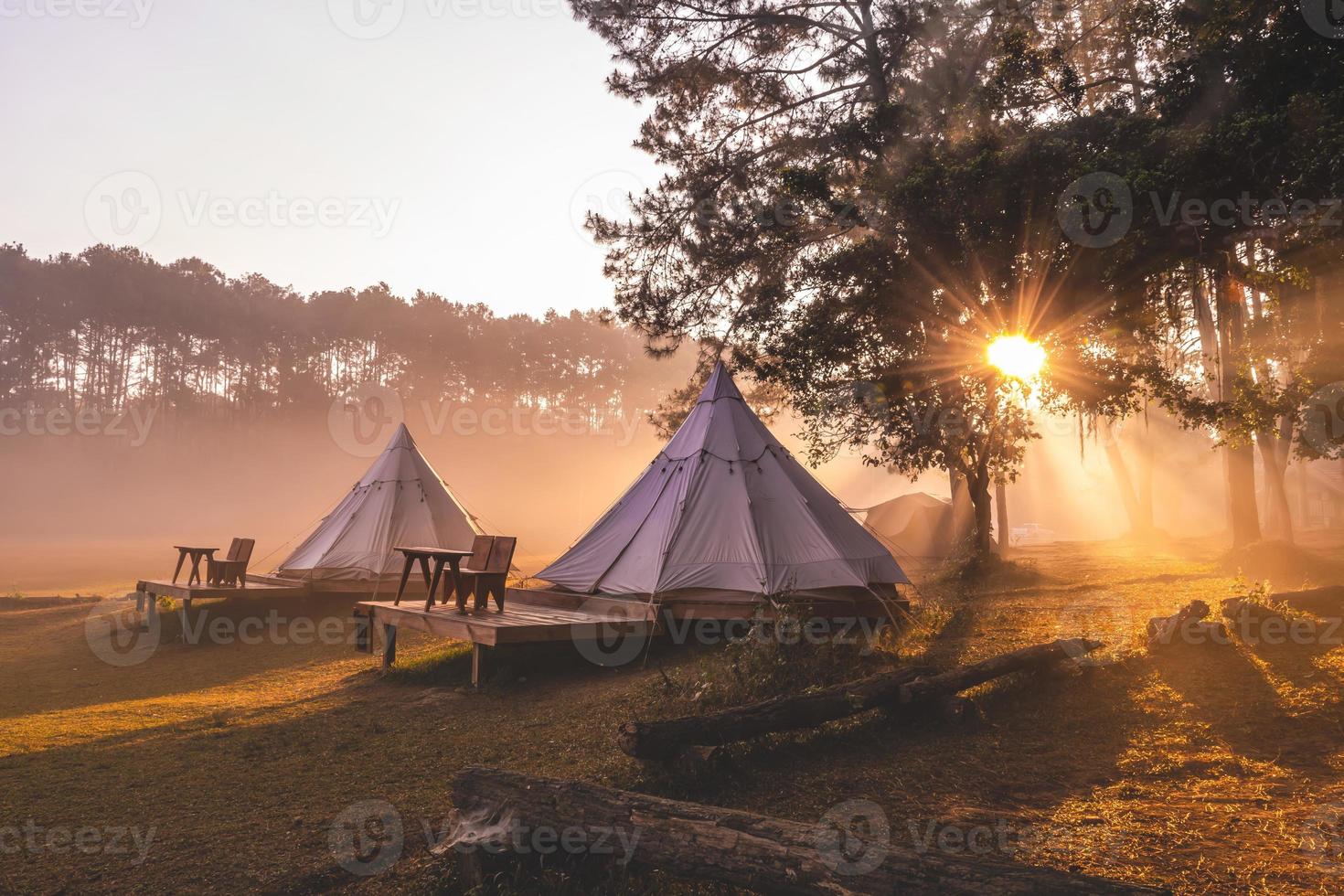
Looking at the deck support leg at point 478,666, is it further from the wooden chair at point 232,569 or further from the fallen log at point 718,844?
the wooden chair at point 232,569

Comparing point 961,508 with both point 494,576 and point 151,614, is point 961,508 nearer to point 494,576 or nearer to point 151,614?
point 494,576

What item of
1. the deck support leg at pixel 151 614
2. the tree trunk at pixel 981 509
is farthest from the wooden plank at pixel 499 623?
the tree trunk at pixel 981 509

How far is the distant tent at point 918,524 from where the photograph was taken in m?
29.0

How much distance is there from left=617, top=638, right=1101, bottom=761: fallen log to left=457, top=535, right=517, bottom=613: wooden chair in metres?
4.33

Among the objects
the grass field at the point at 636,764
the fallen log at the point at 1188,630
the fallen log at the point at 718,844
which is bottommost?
the grass field at the point at 636,764

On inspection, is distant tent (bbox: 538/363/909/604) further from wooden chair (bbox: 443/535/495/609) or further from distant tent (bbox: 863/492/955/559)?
distant tent (bbox: 863/492/955/559)

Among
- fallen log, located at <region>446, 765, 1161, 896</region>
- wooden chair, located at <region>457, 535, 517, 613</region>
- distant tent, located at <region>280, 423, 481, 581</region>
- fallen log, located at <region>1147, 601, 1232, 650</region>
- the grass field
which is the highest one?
distant tent, located at <region>280, 423, 481, 581</region>

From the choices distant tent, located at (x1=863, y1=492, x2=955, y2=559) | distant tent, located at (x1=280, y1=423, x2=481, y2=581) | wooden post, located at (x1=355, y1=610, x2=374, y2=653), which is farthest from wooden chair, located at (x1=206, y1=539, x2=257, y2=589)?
distant tent, located at (x1=863, y1=492, x2=955, y2=559)

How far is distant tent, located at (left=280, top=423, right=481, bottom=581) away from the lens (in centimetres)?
1482

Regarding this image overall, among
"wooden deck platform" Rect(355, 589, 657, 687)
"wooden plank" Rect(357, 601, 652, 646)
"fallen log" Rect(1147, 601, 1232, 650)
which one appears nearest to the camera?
"wooden plank" Rect(357, 601, 652, 646)

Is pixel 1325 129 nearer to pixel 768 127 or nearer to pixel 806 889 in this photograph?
pixel 806 889

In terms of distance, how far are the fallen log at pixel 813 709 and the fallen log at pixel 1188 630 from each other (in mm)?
2339

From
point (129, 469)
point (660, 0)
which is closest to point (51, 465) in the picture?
point (129, 469)

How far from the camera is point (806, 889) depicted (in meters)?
3.30
